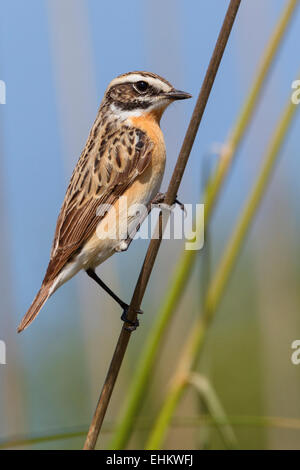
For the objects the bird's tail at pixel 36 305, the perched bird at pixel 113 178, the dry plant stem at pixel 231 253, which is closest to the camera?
the dry plant stem at pixel 231 253

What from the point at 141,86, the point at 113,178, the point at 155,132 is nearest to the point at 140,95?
the point at 141,86

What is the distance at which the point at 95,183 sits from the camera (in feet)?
9.71

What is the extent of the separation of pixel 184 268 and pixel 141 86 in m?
1.52

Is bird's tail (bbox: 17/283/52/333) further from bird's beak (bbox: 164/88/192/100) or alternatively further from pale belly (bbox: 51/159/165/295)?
bird's beak (bbox: 164/88/192/100)

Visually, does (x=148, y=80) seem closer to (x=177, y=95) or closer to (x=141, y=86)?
(x=141, y=86)

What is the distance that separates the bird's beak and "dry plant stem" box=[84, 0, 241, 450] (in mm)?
1087

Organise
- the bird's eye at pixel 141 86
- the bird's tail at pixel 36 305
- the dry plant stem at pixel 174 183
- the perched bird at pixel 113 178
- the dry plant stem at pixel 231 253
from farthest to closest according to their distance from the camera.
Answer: the bird's eye at pixel 141 86 < the perched bird at pixel 113 178 < the bird's tail at pixel 36 305 < the dry plant stem at pixel 231 253 < the dry plant stem at pixel 174 183

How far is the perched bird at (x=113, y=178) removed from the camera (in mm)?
2826

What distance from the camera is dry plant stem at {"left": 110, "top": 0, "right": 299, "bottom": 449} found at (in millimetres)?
1738

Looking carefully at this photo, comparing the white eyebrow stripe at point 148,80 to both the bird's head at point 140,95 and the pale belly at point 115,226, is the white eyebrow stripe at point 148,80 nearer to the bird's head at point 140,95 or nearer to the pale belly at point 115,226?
the bird's head at point 140,95

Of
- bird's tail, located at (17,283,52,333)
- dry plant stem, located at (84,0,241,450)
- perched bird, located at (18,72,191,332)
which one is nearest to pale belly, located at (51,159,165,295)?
perched bird, located at (18,72,191,332)

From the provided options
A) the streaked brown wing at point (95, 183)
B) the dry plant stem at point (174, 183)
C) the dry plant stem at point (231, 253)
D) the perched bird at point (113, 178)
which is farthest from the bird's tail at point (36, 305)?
the dry plant stem at point (231, 253)

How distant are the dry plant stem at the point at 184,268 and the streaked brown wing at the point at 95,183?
920mm
